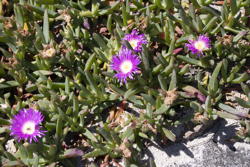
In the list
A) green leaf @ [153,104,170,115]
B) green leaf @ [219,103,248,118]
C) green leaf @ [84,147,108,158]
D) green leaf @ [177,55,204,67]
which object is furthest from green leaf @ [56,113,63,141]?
green leaf @ [219,103,248,118]

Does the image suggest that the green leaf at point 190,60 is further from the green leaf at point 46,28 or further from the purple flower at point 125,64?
the green leaf at point 46,28

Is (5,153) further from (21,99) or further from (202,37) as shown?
(202,37)

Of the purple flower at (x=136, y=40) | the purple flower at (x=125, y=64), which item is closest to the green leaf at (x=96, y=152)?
the purple flower at (x=125, y=64)

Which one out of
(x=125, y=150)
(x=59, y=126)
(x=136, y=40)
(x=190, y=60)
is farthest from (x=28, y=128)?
(x=190, y=60)

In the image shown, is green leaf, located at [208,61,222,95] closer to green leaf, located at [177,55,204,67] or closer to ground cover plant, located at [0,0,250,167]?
ground cover plant, located at [0,0,250,167]

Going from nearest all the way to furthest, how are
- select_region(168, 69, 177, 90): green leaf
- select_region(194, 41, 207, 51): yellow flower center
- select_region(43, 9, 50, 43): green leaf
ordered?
select_region(168, 69, 177, 90): green leaf
select_region(194, 41, 207, 51): yellow flower center
select_region(43, 9, 50, 43): green leaf

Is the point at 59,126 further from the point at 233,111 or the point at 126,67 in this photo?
the point at 233,111

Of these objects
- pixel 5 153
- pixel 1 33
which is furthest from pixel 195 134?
pixel 1 33
